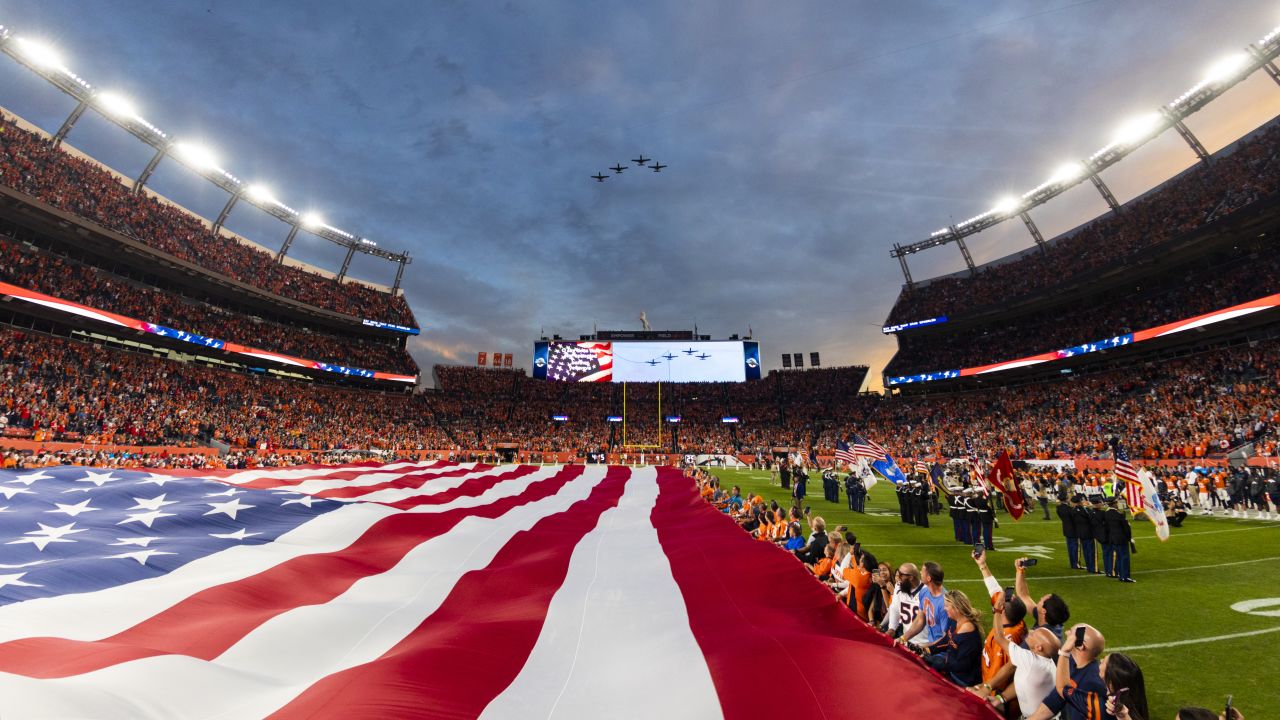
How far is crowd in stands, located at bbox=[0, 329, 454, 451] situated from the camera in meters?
28.2

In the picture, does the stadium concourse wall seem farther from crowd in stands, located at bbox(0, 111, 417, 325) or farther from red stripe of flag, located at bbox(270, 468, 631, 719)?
red stripe of flag, located at bbox(270, 468, 631, 719)

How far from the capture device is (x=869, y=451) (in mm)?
18141

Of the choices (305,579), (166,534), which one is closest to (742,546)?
(305,579)

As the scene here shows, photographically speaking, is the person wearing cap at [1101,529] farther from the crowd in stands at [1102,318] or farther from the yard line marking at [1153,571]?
the crowd in stands at [1102,318]

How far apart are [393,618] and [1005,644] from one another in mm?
6082

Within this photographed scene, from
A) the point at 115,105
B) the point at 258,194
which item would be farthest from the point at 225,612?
the point at 258,194

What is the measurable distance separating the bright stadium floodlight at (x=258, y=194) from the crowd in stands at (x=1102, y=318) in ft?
198

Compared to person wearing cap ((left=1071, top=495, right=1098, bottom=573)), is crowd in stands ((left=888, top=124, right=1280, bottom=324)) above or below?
above

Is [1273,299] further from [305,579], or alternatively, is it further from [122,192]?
[122,192]

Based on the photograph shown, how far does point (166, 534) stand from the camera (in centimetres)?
922

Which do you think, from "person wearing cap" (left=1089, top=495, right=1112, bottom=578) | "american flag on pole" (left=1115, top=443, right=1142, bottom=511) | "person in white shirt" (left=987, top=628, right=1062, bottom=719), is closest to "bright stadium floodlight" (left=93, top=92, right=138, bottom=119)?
"person in white shirt" (left=987, top=628, right=1062, bottom=719)

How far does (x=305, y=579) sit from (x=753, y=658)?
6.22 metres

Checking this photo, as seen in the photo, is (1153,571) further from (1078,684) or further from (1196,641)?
(1078,684)

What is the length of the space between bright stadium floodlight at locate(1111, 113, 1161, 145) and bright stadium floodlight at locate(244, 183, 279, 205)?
6495cm
